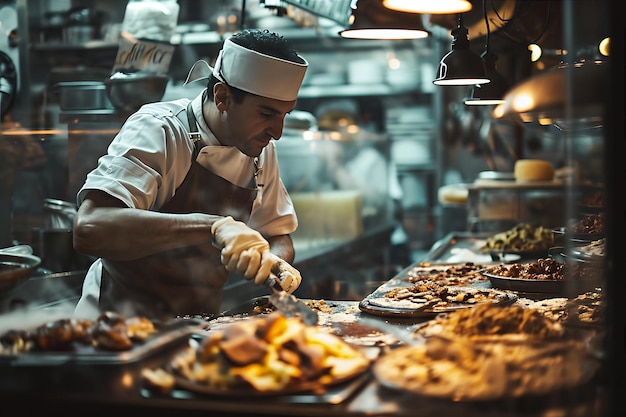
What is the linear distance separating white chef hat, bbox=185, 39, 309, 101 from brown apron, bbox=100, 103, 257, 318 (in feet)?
0.87

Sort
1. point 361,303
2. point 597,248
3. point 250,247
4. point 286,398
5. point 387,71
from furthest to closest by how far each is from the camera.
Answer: point 387,71 < point 361,303 < point 250,247 < point 597,248 < point 286,398

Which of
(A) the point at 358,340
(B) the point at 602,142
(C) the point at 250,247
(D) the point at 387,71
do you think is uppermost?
(D) the point at 387,71

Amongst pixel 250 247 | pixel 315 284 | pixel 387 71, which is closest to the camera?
pixel 250 247

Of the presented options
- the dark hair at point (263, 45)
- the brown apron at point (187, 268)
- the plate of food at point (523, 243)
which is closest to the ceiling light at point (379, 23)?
the dark hair at point (263, 45)

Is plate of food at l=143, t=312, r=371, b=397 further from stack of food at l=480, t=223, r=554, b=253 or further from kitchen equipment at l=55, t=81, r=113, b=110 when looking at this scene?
stack of food at l=480, t=223, r=554, b=253

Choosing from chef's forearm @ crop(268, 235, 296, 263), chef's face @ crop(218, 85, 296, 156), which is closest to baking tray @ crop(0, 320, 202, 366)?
chef's face @ crop(218, 85, 296, 156)

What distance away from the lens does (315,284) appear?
16.1ft

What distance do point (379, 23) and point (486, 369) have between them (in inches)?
65.6

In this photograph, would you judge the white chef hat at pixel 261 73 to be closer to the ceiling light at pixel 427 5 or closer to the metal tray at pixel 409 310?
the ceiling light at pixel 427 5

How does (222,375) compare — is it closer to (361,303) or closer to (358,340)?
(358,340)

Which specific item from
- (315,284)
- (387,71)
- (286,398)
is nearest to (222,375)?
(286,398)

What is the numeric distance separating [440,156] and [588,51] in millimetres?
6992

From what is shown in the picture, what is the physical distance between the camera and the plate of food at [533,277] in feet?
9.54

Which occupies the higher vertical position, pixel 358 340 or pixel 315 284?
pixel 358 340
